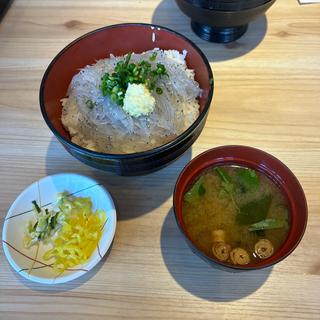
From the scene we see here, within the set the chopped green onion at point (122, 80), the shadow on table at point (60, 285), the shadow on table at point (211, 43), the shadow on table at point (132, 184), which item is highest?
the chopped green onion at point (122, 80)

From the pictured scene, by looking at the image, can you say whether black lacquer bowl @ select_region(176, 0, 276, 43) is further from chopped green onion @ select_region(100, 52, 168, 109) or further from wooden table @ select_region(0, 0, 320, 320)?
chopped green onion @ select_region(100, 52, 168, 109)

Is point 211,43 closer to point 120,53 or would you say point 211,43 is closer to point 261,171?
point 120,53

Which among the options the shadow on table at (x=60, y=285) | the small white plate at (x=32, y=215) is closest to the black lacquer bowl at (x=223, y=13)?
the small white plate at (x=32, y=215)

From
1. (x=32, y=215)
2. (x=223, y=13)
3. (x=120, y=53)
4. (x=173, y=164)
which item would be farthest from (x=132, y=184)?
(x=223, y=13)

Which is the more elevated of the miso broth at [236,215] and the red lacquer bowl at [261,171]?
the red lacquer bowl at [261,171]

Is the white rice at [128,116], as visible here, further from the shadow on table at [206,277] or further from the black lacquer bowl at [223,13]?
the shadow on table at [206,277]
